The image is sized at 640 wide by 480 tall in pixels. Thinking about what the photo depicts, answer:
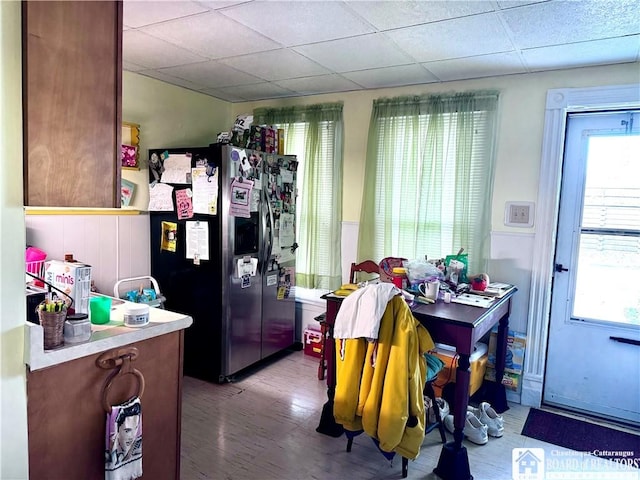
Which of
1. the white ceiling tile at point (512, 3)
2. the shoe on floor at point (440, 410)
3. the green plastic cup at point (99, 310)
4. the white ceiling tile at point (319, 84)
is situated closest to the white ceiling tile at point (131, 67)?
the white ceiling tile at point (319, 84)

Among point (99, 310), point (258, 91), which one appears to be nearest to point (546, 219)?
point (258, 91)

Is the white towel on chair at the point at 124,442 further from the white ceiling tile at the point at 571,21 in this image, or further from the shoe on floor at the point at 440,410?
the white ceiling tile at the point at 571,21

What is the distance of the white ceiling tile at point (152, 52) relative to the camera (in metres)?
2.51

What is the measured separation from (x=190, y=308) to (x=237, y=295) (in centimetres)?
38

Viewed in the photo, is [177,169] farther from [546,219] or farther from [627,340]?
[627,340]

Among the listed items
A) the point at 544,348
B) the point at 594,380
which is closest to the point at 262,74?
the point at 544,348

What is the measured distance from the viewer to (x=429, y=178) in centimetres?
325

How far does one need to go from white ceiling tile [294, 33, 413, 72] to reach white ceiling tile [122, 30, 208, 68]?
757 millimetres

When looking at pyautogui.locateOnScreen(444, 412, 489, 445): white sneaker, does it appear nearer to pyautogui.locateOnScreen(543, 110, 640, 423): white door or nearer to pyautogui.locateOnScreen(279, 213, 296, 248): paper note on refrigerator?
pyautogui.locateOnScreen(543, 110, 640, 423): white door

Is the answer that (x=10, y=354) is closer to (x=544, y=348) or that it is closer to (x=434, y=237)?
(x=434, y=237)

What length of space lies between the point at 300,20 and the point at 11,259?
5.51ft

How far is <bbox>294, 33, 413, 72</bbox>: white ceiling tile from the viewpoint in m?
2.44

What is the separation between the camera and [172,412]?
1.76 metres

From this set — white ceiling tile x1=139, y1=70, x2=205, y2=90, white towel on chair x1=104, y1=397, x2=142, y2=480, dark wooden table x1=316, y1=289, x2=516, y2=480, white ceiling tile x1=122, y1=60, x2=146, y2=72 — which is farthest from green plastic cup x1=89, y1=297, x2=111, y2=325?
white ceiling tile x1=139, y1=70, x2=205, y2=90
